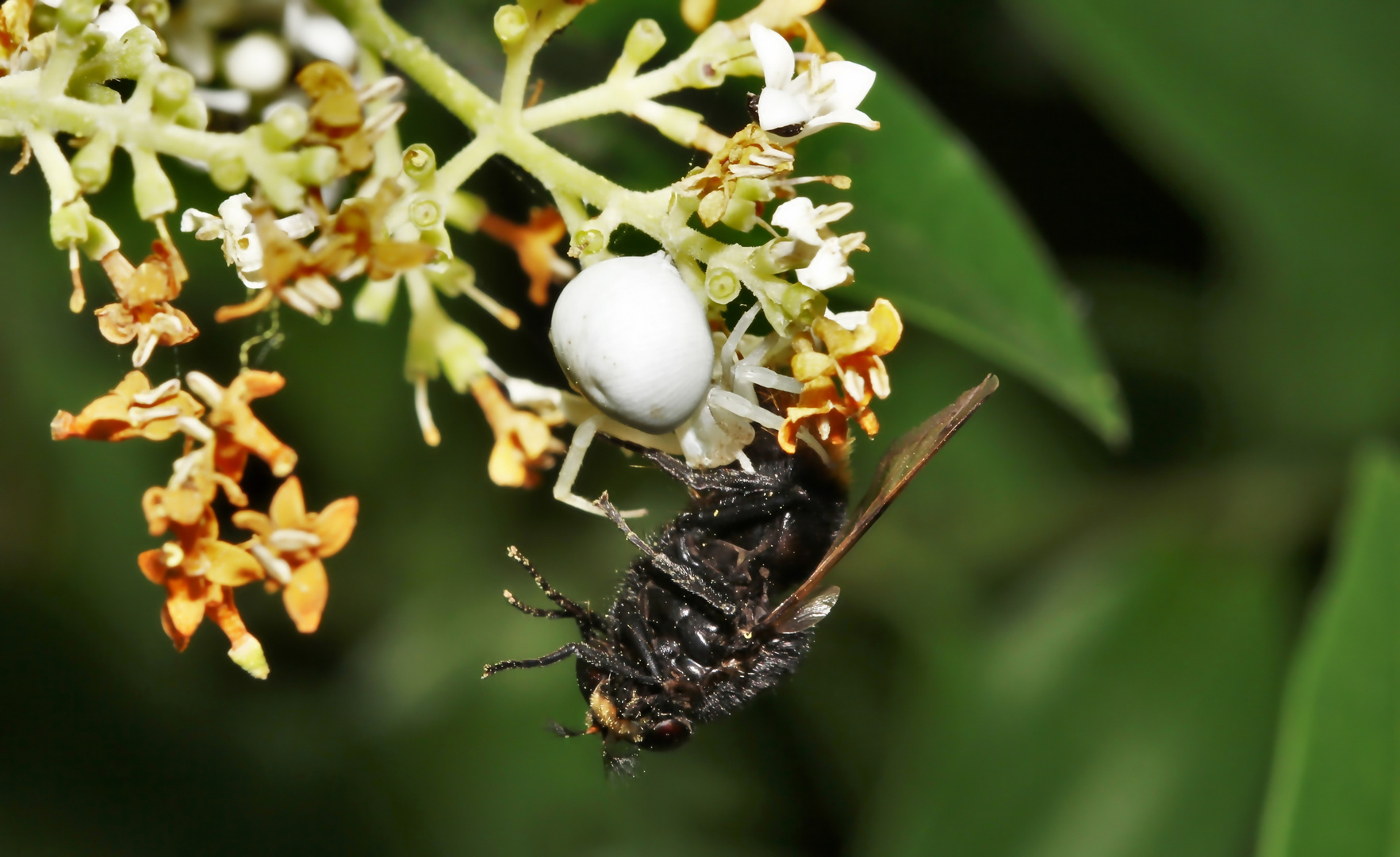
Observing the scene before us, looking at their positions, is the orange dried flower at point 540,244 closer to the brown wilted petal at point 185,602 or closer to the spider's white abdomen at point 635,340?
the spider's white abdomen at point 635,340

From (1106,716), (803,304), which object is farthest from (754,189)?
(1106,716)

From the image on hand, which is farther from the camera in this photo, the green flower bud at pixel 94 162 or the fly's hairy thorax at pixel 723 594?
the fly's hairy thorax at pixel 723 594

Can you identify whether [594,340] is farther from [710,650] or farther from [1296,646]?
[1296,646]

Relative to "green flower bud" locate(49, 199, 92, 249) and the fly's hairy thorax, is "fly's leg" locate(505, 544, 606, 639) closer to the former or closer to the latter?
the fly's hairy thorax

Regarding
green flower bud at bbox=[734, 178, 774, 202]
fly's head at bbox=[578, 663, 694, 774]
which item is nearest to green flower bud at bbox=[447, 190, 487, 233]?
green flower bud at bbox=[734, 178, 774, 202]

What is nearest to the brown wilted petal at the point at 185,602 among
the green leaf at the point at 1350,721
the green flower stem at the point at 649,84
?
the green flower stem at the point at 649,84

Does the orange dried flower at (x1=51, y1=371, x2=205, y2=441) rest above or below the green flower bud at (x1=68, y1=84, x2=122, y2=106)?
below

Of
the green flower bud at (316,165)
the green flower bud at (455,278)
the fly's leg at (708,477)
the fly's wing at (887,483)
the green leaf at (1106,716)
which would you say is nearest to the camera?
the green flower bud at (316,165)

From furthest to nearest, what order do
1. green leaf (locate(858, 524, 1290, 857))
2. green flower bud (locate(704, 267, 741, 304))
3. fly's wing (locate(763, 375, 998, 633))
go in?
green leaf (locate(858, 524, 1290, 857)) → fly's wing (locate(763, 375, 998, 633)) → green flower bud (locate(704, 267, 741, 304))
